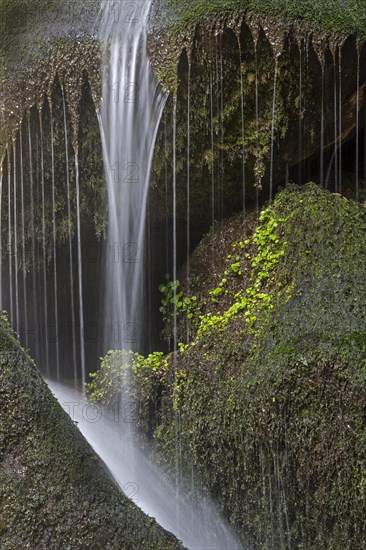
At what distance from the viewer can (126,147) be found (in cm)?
717

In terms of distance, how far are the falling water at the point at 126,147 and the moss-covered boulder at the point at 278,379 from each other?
0.52m

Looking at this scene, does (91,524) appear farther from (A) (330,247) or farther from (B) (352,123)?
(B) (352,123)

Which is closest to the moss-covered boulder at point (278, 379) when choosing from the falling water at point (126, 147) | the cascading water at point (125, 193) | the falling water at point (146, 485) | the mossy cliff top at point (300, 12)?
the falling water at point (146, 485)

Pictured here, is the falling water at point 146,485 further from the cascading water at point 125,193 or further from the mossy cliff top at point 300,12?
the mossy cliff top at point 300,12

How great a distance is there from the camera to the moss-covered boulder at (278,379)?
16.3ft

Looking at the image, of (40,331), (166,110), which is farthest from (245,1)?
(40,331)

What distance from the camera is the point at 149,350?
25.2 feet

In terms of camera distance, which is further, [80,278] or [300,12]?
[80,278]

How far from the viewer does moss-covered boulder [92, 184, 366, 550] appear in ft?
16.3

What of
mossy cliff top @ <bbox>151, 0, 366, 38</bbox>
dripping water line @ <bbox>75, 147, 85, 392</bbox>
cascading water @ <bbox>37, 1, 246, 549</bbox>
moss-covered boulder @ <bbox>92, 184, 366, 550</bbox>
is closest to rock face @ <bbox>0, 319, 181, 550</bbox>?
moss-covered boulder @ <bbox>92, 184, 366, 550</bbox>

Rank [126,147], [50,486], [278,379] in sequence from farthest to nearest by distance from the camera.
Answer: [126,147], [278,379], [50,486]

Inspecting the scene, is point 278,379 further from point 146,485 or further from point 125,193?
point 125,193

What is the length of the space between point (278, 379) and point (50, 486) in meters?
1.57

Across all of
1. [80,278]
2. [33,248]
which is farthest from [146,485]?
[33,248]
